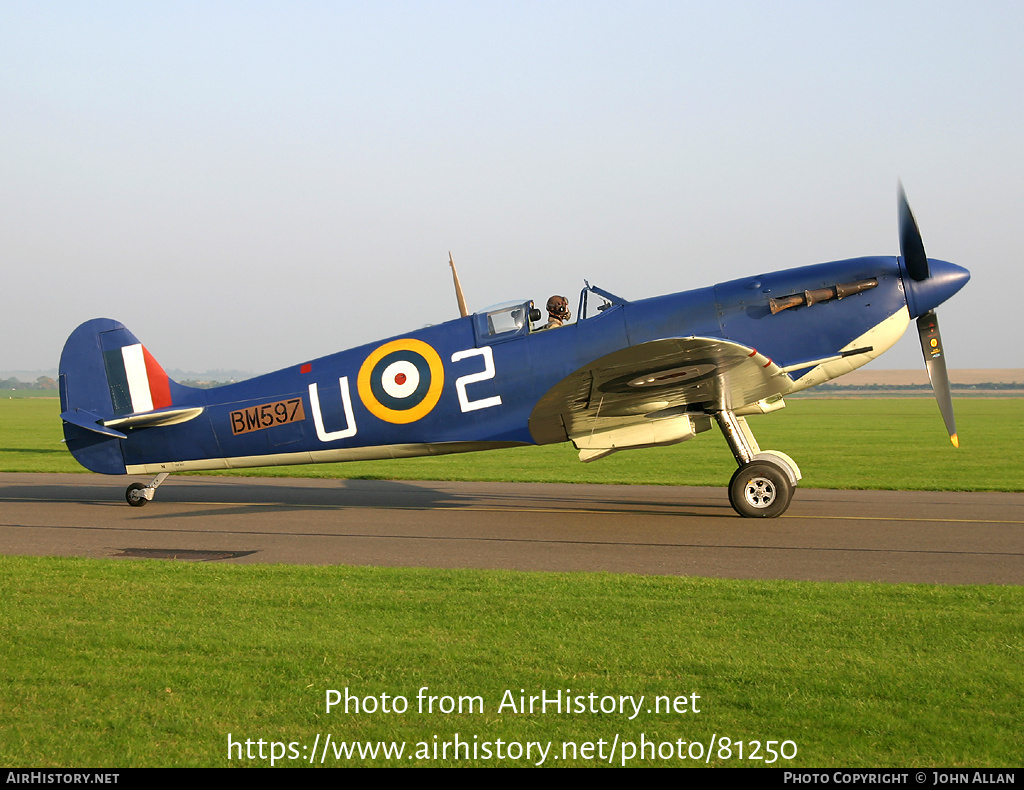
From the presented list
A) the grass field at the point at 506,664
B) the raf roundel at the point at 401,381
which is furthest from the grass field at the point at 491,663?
the raf roundel at the point at 401,381

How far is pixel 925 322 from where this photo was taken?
11.2m

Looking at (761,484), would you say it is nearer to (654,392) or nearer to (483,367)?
(654,392)

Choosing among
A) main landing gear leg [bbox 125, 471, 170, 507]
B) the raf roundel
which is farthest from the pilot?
main landing gear leg [bbox 125, 471, 170, 507]

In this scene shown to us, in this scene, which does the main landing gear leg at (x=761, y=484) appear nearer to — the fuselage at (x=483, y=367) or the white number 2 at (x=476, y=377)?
the fuselage at (x=483, y=367)

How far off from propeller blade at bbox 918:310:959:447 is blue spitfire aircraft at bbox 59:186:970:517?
26 millimetres

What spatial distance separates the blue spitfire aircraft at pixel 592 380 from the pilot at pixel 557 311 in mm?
125

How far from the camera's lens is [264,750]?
3.64 m

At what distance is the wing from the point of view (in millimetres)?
9570

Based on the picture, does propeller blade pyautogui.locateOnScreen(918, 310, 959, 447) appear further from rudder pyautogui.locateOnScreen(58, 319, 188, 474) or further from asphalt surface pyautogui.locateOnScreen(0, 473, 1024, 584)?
rudder pyautogui.locateOnScreen(58, 319, 188, 474)

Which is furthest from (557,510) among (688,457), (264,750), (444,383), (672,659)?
(688,457)

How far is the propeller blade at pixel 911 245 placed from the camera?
10430 millimetres

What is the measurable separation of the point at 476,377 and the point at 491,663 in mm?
6734
